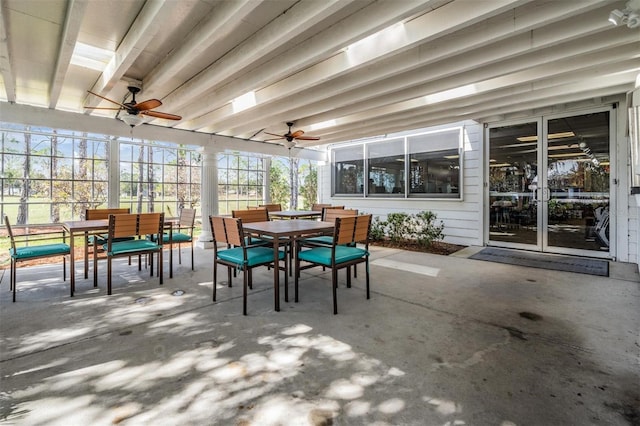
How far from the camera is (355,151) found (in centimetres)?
828

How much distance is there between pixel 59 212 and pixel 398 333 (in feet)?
20.1

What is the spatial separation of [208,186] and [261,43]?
428 cm

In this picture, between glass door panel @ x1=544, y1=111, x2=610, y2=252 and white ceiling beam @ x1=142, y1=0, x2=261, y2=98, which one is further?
glass door panel @ x1=544, y1=111, x2=610, y2=252

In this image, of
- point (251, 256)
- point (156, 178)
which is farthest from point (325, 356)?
point (156, 178)

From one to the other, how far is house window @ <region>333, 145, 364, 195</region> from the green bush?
156 centimetres

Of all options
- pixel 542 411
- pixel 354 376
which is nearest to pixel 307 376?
pixel 354 376

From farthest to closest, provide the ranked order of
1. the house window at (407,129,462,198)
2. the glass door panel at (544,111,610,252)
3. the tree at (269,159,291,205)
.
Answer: the tree at (269,159,291,205)
the house window at (407,129,462,198)
the glass door panel at (544,111,610,252)

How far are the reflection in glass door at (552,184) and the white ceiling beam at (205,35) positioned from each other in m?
5.28

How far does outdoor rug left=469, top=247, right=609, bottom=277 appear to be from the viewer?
4246 mm

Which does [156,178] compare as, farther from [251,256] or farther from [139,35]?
[251,256]

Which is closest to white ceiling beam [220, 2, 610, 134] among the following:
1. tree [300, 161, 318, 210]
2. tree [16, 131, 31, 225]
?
tree [16, 131, 31, 225]

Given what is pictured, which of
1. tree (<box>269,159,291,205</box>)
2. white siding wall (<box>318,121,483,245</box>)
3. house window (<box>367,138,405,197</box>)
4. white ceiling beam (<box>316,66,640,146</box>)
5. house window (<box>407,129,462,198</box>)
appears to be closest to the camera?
white ceiling beam (<box>316,66,640,146</box>)

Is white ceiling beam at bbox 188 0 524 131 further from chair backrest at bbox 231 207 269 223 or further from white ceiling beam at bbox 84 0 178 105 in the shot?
chair backrest at bbox 231 207 269 223

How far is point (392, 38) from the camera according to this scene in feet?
9.43
